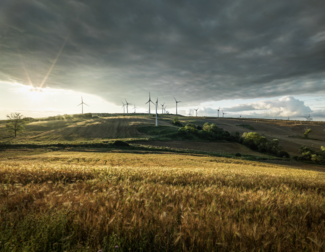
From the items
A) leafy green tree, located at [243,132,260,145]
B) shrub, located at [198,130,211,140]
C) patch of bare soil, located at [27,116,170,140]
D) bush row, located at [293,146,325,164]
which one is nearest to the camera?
bush row, located at [293,146,325,164]

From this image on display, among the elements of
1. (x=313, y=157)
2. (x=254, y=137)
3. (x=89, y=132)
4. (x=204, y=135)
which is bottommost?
(x=313, y=157)

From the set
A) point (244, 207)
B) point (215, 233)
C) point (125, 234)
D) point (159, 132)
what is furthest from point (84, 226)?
point (159, 132)

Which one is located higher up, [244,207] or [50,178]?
[244,207]

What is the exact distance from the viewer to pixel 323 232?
2.75 m

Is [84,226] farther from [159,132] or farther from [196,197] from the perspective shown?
[159,132]

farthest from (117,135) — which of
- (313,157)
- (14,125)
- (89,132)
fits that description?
(313,157)

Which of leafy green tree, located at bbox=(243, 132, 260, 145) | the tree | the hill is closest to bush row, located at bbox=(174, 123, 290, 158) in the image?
leafy green tree, located at bbox=(243, 132, 260, 145)

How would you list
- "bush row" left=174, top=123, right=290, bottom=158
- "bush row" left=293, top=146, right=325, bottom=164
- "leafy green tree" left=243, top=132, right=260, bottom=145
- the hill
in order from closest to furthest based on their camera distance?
"bush row" left=293, top=146, right=325, bottom=164
the hill
"bush row" left=174, top=123, right=290, bottom=158
"leafy green tree" left=243, top=132, right=260, bottom=145

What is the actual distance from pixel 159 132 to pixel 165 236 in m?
85.3

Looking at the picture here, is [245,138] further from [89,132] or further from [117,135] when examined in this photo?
[89,132]

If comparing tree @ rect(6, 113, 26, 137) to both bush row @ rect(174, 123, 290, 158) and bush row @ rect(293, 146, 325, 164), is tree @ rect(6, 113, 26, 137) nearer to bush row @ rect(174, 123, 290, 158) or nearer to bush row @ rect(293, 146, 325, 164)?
bush row @ rect(174, 123, 290, 158)

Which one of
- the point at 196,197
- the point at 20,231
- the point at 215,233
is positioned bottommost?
the point at 196,197

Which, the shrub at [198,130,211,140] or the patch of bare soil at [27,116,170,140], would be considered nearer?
the patch of bare soil at [27,116,170,140]

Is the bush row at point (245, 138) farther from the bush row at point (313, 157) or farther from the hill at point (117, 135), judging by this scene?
the hill at point (117, 135)
